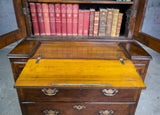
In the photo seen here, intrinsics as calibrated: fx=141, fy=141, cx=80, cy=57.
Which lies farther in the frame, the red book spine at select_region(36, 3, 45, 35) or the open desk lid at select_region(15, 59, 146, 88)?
the red book spine at select_region(36, 3, 45, 35)

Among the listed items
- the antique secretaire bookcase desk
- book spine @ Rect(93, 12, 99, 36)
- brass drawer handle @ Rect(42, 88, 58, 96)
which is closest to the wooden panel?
the antique secretaire bookcase desk

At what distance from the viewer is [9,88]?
1.76m

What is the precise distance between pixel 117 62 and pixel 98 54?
6.8 inches

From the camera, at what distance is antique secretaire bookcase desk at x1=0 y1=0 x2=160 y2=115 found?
76 cm

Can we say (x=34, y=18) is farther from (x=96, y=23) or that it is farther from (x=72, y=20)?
(x=96, y=23)

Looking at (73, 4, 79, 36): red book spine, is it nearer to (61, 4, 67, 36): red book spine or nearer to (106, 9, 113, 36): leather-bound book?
(61, 4, 67, 36): red book spine

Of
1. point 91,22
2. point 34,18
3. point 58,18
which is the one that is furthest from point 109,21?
point 34,18

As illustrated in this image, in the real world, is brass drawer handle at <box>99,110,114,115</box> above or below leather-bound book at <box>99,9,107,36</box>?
below

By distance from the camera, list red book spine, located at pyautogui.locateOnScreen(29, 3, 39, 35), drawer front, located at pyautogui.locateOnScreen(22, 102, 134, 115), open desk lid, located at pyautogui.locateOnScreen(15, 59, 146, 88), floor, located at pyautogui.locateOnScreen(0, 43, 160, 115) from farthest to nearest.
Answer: floor, located at pyautogui.locateOnScreen(0, 43, 160, 115), red book spine, located at pyautogui.locateOnScreen(29, 3, 39, 35), drawer front, located at pyautogui.locateOnScreen(22, 102, 134, 115), open desk lid, located at pyautogui.locateOnScreen(15, 59, 146, 88)

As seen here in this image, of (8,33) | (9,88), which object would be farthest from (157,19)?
(9,88)

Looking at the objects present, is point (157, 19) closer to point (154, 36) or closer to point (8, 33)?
point (154, 36)

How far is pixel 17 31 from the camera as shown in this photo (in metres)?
1.13

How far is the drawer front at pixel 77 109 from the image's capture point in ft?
2.92

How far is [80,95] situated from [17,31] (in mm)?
724
